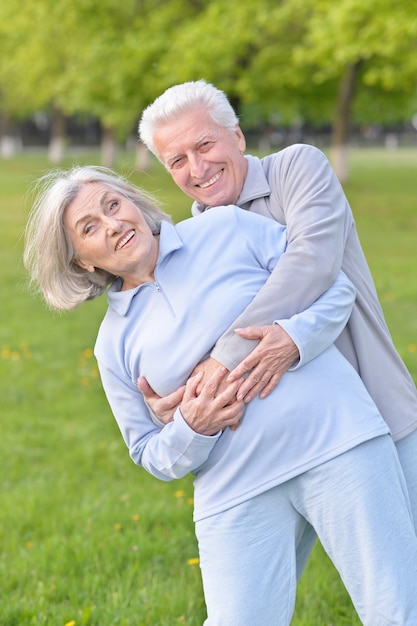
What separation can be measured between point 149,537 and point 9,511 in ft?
2.96

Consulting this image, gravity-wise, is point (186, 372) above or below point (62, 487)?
above

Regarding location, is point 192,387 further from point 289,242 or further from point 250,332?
point 289,242

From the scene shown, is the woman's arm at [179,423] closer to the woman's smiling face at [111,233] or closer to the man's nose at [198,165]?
the woman's smiling face at [111,233]

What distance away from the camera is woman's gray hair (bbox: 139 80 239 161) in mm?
2939

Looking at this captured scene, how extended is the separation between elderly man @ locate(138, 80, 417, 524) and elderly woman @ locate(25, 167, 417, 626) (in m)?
0.06

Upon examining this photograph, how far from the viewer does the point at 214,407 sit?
8.36 feet

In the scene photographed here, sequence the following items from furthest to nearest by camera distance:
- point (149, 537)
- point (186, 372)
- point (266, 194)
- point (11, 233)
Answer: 1. point (11, 233)
2. point (149, 537)
3. point (266, 194)
4. point (186, 372)

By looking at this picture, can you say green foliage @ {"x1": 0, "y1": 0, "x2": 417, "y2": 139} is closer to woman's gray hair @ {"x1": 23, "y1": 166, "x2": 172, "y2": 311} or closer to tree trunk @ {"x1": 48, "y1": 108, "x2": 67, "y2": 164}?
tree trunk @ {"x1": 48, "y1": 108, "x2": 67, "y2": 164}

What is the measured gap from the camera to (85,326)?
10625 millimetres

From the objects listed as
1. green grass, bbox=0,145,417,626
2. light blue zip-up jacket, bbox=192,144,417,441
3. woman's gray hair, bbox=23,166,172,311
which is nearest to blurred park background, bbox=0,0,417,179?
green grass, bbox=0,145,417,626

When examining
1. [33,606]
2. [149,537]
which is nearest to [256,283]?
[33,606]

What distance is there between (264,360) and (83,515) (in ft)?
9.66

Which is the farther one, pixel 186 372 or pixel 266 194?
pixel 266 194

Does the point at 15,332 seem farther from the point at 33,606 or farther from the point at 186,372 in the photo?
the point at 186,372
